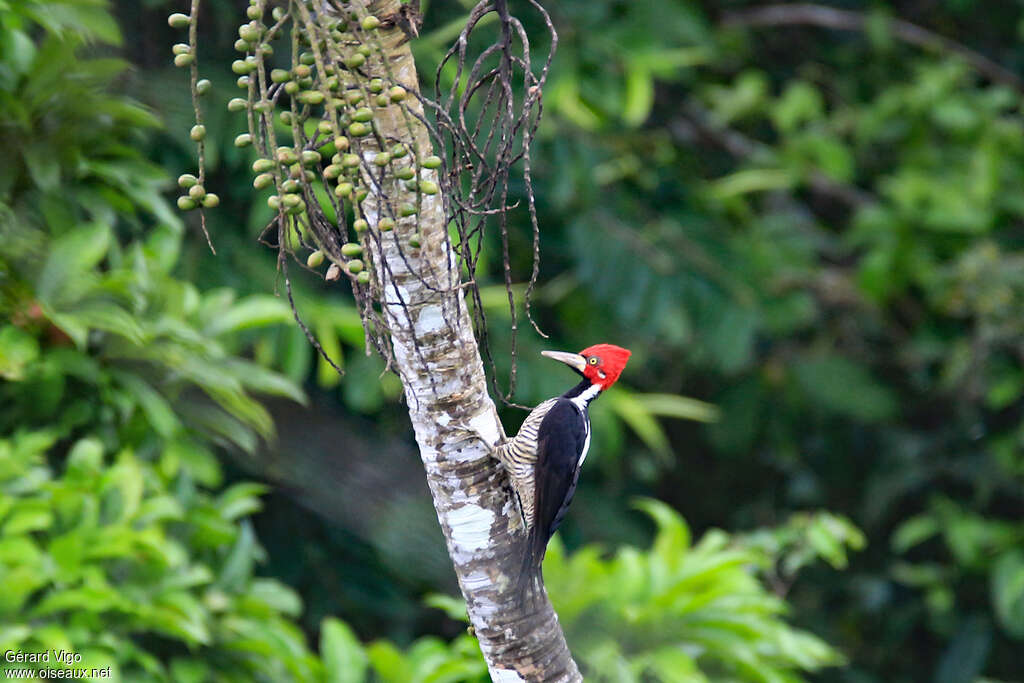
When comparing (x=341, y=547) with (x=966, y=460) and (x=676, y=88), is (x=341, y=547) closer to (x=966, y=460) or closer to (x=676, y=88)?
(x=676, y=88)

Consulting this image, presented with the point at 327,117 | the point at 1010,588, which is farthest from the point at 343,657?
the point at 1010,588

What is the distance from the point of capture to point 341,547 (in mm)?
3576

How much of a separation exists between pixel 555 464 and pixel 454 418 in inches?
14.6

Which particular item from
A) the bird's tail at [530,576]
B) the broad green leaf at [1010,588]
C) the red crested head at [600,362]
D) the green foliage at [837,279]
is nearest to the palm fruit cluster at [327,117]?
the bird's tail at [530,576]

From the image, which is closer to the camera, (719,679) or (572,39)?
(719,679)

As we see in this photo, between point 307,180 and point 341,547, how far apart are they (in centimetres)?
252

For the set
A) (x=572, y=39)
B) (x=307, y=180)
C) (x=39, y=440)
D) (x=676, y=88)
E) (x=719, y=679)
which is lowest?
(x=719, y=679)

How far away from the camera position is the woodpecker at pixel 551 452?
1665 mm

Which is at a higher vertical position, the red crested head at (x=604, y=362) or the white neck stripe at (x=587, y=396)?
the red crested head at (x=604, y=362)

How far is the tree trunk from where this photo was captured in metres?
1.44

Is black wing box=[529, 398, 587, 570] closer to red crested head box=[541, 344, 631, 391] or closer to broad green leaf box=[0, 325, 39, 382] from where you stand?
red crested head box=[541, 344, 631, 391]

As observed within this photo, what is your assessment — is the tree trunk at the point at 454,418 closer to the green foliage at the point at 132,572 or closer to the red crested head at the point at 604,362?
the red crested head at the point at 604,362

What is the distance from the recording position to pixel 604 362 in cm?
200

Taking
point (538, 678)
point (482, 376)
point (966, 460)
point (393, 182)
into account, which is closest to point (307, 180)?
point (393, 182)
